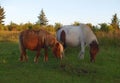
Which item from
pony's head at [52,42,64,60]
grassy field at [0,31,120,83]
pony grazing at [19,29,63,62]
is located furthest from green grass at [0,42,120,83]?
pony grazing at [19,29,63,62]

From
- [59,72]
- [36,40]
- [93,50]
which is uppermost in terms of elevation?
[36,40]

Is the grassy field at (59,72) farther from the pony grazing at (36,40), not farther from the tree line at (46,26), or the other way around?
the tree line at (46,26)

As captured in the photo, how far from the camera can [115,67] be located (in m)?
13.5

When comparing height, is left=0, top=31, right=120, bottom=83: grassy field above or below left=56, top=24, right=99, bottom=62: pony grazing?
below

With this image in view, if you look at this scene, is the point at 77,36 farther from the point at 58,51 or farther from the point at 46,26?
the point at 46,26

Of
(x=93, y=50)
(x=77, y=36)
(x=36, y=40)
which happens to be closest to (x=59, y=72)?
(x=36, y=40)

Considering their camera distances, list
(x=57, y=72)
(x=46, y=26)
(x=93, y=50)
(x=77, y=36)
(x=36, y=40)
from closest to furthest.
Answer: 1. (x=57, y=72)
2. (x=36, y=40)
3. (x=93, y=50)
4. (x=77, y=36)
5. (x=46, y=26)

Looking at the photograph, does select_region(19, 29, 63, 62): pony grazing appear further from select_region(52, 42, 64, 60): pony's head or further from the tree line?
the tree line

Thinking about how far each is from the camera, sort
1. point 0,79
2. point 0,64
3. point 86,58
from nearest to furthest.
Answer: point 0,79 < point 0,64 < point 86,58

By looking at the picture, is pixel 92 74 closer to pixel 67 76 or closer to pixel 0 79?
pixel 67 76

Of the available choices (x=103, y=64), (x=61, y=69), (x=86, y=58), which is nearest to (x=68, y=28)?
(x=86, y=58)

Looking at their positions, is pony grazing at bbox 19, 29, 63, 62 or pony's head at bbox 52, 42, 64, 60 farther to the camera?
pony grazing at bbox 19, 29, 63, 62

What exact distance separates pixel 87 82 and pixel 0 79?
2.83 metres

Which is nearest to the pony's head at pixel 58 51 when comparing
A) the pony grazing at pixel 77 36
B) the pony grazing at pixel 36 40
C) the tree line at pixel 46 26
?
the pony grazing at pixel 36 40
